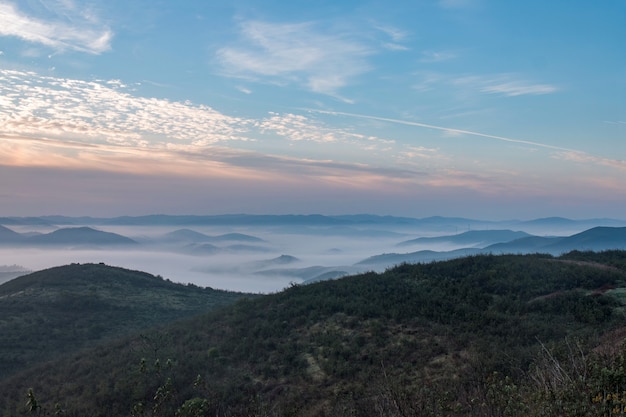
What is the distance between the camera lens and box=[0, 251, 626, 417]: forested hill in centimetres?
1018

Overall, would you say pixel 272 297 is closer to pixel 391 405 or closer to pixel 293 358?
pixel 293 358

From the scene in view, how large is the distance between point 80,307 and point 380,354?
3514 cm

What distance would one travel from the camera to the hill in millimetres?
30625

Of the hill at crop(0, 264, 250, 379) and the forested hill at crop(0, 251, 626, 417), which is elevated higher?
the forested hill at crop(0, 251, 626, 417)

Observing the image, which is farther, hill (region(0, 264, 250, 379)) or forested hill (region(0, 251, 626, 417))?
hill (region(0, 264, 250, 379))

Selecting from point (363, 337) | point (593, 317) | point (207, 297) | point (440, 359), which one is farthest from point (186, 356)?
point (207, 297)

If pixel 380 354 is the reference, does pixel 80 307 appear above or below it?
below

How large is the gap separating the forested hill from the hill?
9.46 meters

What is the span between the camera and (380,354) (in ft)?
53.9

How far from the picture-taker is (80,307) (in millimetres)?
40625

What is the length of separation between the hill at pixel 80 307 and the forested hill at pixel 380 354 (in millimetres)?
9462

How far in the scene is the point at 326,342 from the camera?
1858 centimetres

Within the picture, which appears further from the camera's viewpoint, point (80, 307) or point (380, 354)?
point (80, 307)

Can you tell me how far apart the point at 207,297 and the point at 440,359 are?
1609 inches
